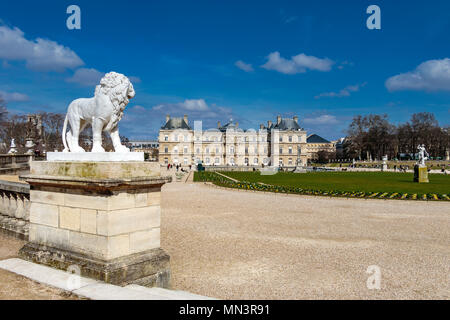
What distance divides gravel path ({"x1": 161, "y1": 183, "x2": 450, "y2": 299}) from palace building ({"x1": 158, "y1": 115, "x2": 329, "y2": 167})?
68449mm

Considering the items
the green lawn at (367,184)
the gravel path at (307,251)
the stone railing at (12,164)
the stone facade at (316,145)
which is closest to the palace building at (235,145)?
the stone facade at (316,145)

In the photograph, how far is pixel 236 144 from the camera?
8262 cm

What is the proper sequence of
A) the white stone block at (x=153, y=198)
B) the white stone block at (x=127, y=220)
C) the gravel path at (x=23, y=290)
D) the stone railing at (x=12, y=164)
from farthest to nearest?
1. the stone railing at (x=12, y=164)
2. the white stone block at (x=153, y=198)
3. the white stone block at (x=127, y=220)
4. the gravel path at (x=23, y=290)

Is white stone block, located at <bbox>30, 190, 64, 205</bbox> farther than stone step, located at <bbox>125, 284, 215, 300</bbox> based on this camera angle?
Yes

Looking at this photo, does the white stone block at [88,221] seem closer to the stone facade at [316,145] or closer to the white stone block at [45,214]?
the white stone block at [45,214]

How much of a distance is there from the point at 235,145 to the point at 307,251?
76276 millimetres

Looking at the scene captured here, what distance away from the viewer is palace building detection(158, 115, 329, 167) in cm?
7994

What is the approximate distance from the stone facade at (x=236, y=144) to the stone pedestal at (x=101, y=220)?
7540cm

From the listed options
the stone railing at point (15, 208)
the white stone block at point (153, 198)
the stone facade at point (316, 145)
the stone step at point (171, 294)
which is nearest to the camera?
the stone step at point (171, 294)

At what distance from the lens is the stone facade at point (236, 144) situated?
80.3 m

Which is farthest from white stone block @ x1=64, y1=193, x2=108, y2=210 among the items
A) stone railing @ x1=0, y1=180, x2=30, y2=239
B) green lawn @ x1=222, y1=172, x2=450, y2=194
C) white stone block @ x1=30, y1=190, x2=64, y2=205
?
green lawn @ x1=222, y1=172, x2=450, y2=194

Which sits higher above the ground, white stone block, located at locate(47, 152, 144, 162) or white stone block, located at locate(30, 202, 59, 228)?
white stone block, located at locate(47, 152, 144, 162)

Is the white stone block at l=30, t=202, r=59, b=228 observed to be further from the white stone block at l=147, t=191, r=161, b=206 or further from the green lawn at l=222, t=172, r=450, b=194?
the green lawn at l=222, t=172, r=450, b=194

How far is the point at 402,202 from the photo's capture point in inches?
559
